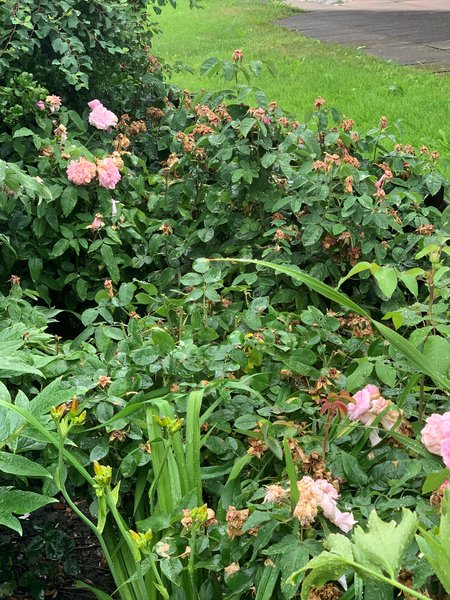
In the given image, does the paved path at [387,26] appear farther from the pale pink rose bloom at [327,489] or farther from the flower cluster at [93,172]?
the pale pink rose bloom at [327,489]

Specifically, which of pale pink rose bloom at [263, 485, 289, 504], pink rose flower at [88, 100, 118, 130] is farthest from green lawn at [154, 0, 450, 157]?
pale pink rose bloom at [263, 485, 289, 504]

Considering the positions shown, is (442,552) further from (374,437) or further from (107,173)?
(107,173)

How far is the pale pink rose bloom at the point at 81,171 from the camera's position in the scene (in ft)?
9.45

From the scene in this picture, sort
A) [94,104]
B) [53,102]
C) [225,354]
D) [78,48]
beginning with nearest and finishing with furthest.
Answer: [225,354], [53,102], [78,48], [94,104]

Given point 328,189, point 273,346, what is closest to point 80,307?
point 328,189

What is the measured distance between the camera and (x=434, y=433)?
4.98 feet

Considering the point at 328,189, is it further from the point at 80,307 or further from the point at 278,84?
the point at 278,84

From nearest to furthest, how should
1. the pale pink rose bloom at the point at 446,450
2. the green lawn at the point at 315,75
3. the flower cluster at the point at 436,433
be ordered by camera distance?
→ the pale pink rose bloom at the point at 446,450
the flower cluster at the point at 436,433
the green lawn at the point at 315,75

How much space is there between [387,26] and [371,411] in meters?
9.63

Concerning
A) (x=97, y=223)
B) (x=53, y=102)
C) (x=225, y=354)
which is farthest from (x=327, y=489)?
(x=53, y=102)

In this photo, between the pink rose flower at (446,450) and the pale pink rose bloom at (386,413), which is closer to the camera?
the pink rose flower at (446,450)

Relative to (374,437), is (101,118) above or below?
above

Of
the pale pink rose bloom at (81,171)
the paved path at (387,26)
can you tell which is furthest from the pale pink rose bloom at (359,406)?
the paved path at (387,26)

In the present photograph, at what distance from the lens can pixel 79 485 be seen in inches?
71.7
